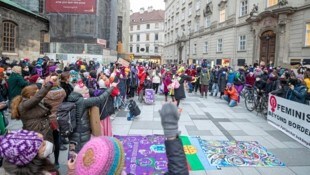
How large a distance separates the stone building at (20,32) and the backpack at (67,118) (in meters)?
19.8

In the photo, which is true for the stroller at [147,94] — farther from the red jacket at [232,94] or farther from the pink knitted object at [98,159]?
the pink knitted object at [98,159]

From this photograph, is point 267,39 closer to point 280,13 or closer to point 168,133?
point 280,13

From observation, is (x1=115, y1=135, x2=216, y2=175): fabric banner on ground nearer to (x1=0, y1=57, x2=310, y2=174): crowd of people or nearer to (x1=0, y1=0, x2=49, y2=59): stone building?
Result: (x1=0, y1=57, x2=310, y2=174): crowd of people

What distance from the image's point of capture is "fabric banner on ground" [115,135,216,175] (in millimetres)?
5692

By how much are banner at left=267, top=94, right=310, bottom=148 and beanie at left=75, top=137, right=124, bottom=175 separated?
567cm

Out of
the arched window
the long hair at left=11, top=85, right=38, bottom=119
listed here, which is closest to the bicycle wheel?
the long hair at left=11, top=85, right=38, bottom=119

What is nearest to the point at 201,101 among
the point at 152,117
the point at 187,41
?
the point at 152,117

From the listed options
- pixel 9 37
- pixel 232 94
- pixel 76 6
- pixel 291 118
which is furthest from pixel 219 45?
pixel 291 118

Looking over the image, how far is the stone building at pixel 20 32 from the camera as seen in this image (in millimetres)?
21703

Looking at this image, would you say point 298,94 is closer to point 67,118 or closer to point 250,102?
point 250,102

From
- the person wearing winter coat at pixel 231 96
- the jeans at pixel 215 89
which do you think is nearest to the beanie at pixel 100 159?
the person wearing winter coat at pixel 231 96

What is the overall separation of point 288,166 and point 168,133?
467cm

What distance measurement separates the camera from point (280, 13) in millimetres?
21016

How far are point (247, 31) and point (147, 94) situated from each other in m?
17.2
